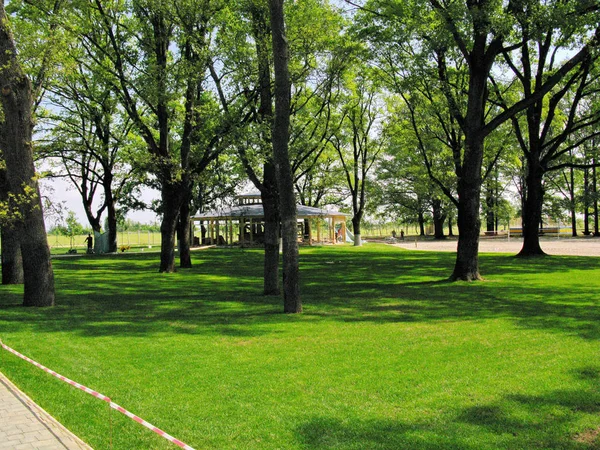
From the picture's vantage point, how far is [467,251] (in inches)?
656

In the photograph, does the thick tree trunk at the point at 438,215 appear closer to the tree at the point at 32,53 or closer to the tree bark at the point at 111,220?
the tree bark at the point at 111,220

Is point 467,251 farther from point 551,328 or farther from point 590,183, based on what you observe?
point 590,183

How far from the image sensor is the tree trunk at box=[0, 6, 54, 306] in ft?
38.2

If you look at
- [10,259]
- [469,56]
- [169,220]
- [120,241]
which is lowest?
[120,241]

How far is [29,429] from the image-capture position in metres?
4.78

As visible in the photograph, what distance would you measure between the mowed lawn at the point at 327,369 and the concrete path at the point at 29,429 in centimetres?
15

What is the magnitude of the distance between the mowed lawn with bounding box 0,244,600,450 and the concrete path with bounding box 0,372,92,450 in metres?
0.15

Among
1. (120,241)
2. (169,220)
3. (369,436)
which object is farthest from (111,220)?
(120,241)

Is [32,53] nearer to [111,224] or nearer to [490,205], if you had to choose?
[111,224]

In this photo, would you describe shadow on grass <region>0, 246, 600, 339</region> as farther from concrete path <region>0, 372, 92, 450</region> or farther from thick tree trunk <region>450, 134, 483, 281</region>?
concrete path <region>0, 372, 92, 450</region>

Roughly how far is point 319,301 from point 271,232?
2366 millimetres

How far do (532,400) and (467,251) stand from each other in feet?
39.0

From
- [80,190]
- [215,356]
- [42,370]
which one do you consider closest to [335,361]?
[215,356]

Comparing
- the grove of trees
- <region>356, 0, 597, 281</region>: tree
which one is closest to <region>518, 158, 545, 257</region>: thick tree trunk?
the grove of trees
